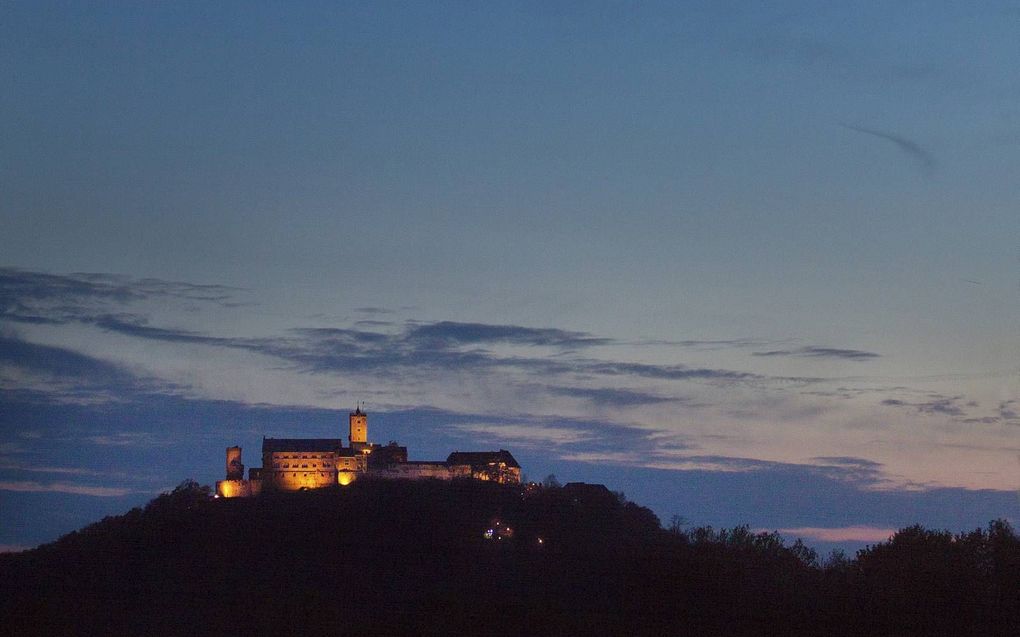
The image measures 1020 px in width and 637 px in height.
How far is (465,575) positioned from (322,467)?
51844mm

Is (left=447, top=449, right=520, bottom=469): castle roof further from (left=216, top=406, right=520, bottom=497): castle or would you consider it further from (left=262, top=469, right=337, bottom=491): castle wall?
(left=262, top=469, right=337, bottom=491): castle wall

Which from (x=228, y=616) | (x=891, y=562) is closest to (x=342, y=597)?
(x=228, y=616)

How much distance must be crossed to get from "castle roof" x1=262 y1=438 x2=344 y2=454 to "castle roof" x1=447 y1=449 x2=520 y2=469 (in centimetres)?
1432

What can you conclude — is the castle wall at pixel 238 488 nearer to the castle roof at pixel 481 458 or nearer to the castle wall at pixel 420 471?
the castle wall at pixel 420 471

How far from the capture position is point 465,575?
10625 centimetres

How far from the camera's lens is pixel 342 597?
9469 cm

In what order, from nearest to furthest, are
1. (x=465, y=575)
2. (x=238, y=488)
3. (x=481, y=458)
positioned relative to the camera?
(x=465, y=575), (x=238, y=488), (x=481, y=458)

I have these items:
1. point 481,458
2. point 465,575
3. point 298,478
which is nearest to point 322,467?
point 298,478

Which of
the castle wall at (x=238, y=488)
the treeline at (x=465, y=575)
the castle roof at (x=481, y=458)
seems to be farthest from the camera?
the castle roof at (x=481, y=458)

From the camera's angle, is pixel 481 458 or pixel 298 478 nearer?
pixel 298 478

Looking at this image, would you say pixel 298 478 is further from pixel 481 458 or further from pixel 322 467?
pixel 481 458

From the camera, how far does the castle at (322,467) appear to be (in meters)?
154

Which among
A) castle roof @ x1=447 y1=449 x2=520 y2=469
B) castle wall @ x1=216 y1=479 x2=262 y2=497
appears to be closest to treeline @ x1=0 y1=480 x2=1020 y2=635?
castle wall @ x1=216 y1=479 x2=262 y2=497

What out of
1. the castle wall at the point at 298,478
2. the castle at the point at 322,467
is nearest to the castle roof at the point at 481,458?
Answer: the castle at the point at 322,467
